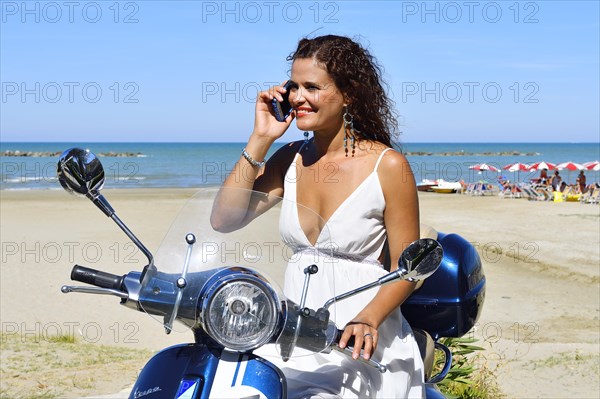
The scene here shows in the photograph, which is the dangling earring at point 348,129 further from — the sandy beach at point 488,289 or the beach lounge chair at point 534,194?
the beach lounge chair at point 534,194

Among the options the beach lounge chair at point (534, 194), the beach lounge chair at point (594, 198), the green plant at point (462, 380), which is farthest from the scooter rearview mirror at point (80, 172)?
the beach lounge chair at point (534, 194)

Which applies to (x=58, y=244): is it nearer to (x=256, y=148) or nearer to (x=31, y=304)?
(x=31, y=304)

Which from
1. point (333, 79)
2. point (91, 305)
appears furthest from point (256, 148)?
point (91, 305)

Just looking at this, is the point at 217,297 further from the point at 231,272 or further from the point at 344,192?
the point at 344,192

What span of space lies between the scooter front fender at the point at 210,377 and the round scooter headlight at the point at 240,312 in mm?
81

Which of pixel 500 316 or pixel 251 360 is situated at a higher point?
pixel 251 360

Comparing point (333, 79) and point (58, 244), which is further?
point (58, 244)

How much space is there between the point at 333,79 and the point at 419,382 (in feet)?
3.47

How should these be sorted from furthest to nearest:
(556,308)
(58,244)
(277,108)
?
(58,244) → (556,308) → (277,108)

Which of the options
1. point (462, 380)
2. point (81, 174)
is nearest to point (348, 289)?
point (81, 174)

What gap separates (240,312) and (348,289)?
2.50 ft

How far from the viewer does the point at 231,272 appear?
75.7 inches

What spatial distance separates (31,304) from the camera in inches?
Answer: 365

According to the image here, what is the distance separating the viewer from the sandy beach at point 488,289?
6.22 m
